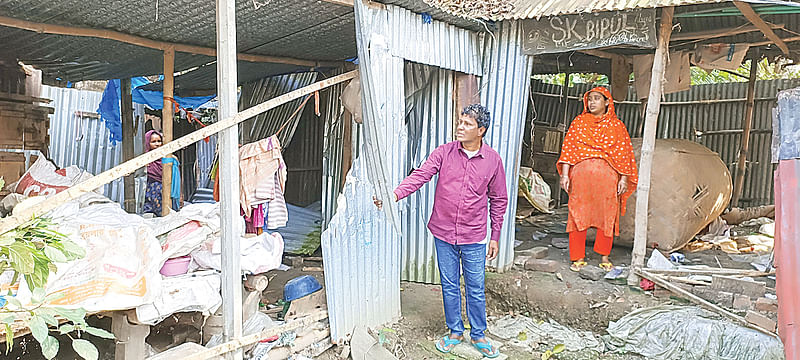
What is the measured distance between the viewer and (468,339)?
15.0 feet

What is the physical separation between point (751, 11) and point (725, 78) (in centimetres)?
1388

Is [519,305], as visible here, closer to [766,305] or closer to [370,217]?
[370,217]

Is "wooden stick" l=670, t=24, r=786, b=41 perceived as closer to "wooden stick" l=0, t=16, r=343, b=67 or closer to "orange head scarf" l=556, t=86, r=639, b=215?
"orange head scarf" l=556, t=86, r=639, b=215

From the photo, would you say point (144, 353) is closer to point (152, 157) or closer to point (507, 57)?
point (152, 157)

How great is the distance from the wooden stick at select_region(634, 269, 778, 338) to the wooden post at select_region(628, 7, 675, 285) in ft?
0.54

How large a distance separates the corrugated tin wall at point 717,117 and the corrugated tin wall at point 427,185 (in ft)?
17.6

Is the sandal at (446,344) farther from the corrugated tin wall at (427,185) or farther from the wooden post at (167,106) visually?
the wooden post at (167,106)

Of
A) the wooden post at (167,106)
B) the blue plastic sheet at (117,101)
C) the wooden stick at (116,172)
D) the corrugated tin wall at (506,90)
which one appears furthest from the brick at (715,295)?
the blue plastic sheet at (117,101)

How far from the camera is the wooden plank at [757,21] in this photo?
5.46m

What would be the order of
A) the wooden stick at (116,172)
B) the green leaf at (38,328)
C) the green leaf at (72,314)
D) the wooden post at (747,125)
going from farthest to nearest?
1. the wooden post at (747,125)
2. the wooden stick at (116,172)
3. the green leaf at (72,314)
4. the green leaf at (38,328)

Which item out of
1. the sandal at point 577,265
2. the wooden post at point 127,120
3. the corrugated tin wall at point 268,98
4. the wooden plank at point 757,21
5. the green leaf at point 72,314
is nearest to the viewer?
the green leaf at point 72,314

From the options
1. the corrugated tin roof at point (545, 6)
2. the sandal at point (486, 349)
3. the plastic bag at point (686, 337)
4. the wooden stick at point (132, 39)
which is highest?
the corrugated tin roof at point (545, 6)

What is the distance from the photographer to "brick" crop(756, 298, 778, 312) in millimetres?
4348

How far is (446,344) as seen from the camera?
4480 mm
